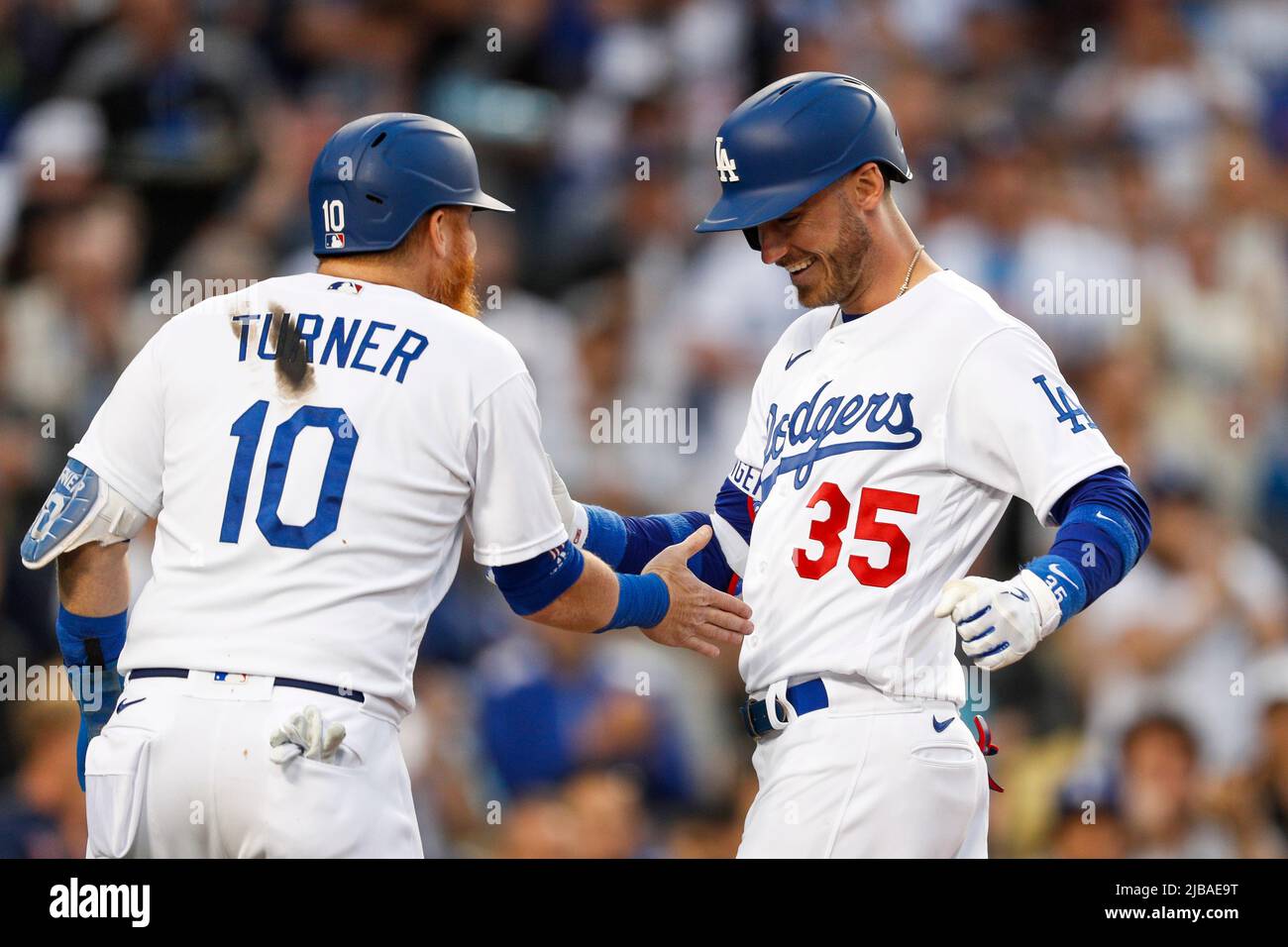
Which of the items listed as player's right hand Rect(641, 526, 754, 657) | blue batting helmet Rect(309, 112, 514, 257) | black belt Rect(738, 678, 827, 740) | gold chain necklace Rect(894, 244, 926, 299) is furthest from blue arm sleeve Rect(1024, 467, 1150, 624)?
blue batting helmet Rect(309, 112, 514, 257)

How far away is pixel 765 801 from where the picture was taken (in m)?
3.62

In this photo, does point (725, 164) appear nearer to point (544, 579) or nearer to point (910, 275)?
point (910, 275)

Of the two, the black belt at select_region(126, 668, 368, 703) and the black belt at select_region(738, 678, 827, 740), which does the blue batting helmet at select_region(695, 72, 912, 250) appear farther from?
the black belt at select_region(126, 668, 368, 703)

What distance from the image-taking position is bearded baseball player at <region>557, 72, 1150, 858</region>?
3.41 m

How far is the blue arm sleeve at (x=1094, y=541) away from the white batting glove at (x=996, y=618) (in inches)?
3.3

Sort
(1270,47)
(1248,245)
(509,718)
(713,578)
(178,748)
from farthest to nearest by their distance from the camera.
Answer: (1270,47)
(1248,245)
(509,718)
(713,578)
(178,748)

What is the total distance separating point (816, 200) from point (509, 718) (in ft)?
9.20

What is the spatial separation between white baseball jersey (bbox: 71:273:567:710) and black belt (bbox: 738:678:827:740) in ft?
1.95

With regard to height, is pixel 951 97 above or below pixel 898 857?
above

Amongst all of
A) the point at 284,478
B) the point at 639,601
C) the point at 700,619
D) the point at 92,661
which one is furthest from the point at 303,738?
the point at 700,619

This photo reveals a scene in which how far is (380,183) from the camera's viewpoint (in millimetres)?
3541

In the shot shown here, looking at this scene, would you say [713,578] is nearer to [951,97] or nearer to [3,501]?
[3,501]

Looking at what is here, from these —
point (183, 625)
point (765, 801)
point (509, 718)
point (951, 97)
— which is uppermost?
point (951, 97)
